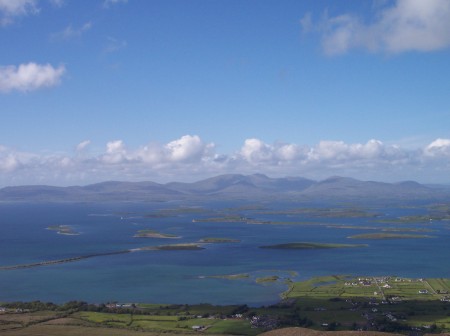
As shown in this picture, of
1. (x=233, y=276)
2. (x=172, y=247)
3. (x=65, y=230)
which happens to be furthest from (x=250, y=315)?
(x=65, y=230)

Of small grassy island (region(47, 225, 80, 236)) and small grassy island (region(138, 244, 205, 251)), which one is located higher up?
small grassy island (region(47, 225, 80, 236))

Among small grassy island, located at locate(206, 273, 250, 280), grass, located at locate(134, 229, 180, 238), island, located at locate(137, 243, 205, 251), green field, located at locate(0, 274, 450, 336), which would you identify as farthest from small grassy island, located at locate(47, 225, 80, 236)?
green field, located at locate(0, 274, 450, 336)

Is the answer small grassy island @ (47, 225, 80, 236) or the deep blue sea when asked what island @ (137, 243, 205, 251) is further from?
small grassy island @ (47, 225, 80, 236)

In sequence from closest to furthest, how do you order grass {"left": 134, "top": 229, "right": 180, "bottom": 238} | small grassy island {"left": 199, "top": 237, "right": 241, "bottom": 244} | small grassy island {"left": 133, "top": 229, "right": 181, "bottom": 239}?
1. small grassy island {"left": 199, "top": 237, "right": 241, "bottom": 244}
2. small grassy island {"left": 133, "top": 229, "right": 181, "bottom": 239}
3. grass {"left": 134, "top": 229, "right": 180, "bottom": 238}

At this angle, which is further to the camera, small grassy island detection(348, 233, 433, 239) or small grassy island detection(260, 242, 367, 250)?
small grassy island detection(348, 233, 433, 239)

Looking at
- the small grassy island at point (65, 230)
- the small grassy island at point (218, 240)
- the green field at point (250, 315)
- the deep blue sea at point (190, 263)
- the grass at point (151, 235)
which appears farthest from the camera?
the small grassy island at point (65, 230)

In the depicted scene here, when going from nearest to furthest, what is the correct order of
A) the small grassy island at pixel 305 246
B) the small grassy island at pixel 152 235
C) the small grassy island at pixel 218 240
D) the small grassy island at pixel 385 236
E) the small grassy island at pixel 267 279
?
1. the small grassy island at pixel 267 279
2. the small grassy island at pixel 305 246
3. the small grassy island at pixel 218 240
4. the small grassy island at pixel 385 236
5. the small grassy island at pixel 152 235

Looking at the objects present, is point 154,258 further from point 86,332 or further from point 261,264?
point 86,332

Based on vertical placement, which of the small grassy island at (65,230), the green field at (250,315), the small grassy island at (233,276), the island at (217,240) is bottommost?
the green field at (250,315)

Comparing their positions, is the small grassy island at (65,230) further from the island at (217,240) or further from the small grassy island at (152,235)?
the island at (217,240)

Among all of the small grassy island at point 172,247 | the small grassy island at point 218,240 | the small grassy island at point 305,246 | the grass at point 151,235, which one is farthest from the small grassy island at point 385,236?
the grass at point 151,235

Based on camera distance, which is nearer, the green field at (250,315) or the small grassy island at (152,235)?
the green field at (250,315)

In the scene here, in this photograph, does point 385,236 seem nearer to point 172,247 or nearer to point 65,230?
point 172,247
